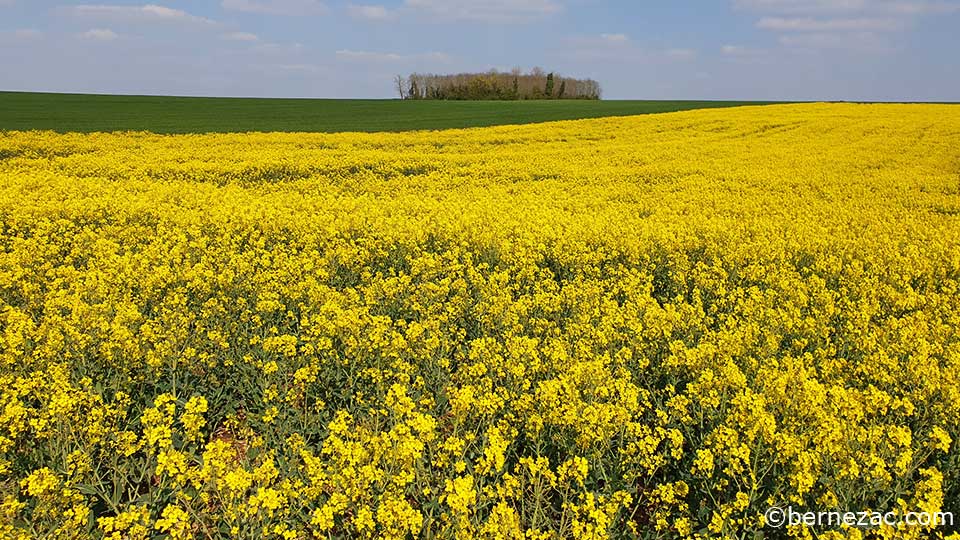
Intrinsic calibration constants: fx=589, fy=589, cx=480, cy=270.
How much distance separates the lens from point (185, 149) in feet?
76.3

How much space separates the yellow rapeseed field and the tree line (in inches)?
2686

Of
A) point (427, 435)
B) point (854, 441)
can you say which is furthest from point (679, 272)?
point (427, 435)

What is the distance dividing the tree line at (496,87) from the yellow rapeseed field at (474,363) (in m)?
68.2

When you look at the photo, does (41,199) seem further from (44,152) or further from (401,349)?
(44,152)

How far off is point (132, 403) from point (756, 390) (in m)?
5.23

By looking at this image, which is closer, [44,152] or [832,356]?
[832,356]

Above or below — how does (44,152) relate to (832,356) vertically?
above

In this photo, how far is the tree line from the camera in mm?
79250

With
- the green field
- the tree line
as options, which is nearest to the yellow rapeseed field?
the green field

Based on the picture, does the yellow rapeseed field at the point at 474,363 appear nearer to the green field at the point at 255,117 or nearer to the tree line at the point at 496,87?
the green field at the point at 255,117

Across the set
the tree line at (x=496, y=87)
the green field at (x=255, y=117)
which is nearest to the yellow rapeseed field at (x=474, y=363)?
the green field at (x=255, y=117)

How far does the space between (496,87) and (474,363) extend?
78618 millimetres

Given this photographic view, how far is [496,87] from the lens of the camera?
262 ft

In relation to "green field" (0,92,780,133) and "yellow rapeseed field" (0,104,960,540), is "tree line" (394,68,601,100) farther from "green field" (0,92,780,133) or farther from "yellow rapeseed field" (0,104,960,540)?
"yellow rapeseed field" (0,104,960,540)
